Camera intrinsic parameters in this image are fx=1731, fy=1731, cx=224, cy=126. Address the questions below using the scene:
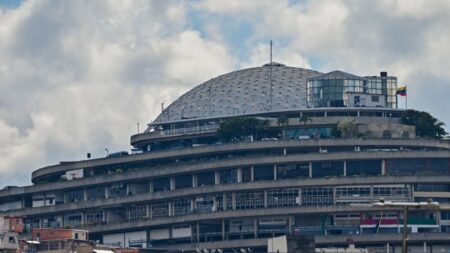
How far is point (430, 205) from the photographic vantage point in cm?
15238

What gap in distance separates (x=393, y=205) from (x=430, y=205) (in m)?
4.39

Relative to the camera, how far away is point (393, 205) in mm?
149750
